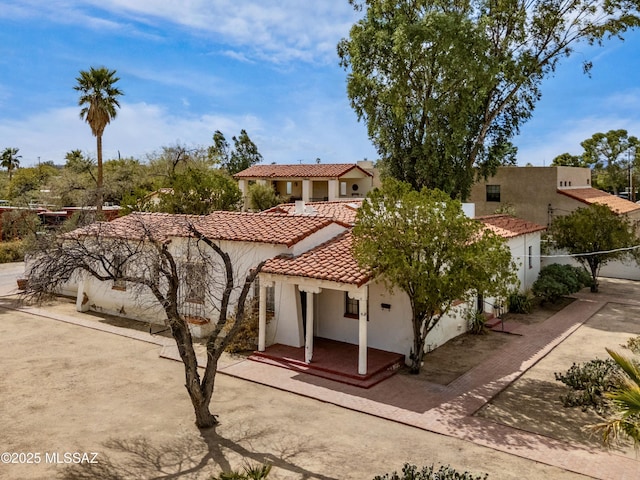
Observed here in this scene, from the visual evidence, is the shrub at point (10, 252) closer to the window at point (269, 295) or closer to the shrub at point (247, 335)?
the window at point (269, 295)

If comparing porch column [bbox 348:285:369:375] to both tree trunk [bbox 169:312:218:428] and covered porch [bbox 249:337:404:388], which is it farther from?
tree trunk [bbox 169:312:218:428]

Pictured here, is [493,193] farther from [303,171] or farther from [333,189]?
[303,171]

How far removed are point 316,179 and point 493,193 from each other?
60.0 feet

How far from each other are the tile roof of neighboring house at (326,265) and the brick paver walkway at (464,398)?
3007 millimetres

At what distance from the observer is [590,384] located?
45.5 feet

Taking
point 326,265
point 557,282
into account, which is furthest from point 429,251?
point 557,282

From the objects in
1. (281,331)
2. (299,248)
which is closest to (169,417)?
(281,331)

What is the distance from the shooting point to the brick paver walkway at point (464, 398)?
1040cm

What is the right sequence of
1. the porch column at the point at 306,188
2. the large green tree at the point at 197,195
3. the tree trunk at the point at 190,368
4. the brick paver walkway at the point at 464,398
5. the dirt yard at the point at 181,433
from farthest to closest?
the porch column at the point at 306,188 → the large green tree at the point at 197,195 → the tree trunk at the point at 190,368 → the brick paver walkway at the point at 464,398 → the dirt yard at the point at 181,433

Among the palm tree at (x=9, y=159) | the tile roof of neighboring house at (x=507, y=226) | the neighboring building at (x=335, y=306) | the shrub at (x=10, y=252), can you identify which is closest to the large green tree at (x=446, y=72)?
the tile roof of neighboring house at (x=507, y=226)

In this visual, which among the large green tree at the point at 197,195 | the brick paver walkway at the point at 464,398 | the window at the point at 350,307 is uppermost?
the large green tree at the point at 197,195

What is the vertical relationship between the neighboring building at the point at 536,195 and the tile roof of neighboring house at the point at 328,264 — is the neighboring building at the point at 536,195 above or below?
above

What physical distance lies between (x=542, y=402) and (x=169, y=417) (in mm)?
9634

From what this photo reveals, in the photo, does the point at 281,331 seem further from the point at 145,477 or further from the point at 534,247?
the point at 534,247
